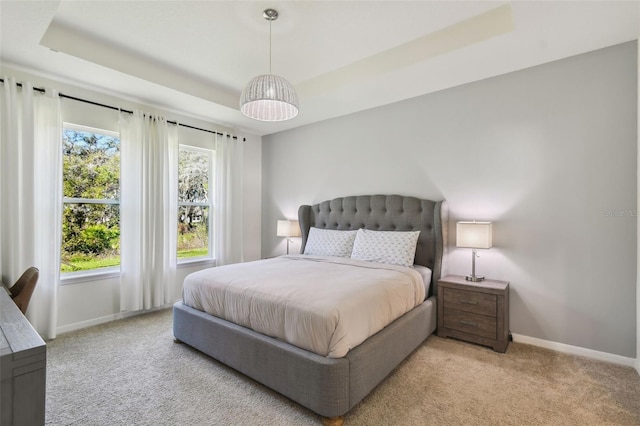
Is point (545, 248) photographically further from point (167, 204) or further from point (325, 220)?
point (167, 204)

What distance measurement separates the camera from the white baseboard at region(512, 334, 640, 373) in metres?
2.43

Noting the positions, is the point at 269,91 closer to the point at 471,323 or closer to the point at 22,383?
the point at 22,383

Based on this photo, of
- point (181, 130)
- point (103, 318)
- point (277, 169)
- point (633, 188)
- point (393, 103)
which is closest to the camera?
point (633, 188)

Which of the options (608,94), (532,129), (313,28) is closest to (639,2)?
(608,94)

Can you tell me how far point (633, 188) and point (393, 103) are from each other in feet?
7.85

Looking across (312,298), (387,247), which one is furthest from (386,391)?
(387,247)

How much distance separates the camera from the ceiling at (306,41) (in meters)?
2.24

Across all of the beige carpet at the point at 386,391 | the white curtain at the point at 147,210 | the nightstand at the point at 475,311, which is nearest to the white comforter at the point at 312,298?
the nightstand at the point at 475,311

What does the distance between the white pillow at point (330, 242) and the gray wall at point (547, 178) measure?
871 millimetres

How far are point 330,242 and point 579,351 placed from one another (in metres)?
2.56

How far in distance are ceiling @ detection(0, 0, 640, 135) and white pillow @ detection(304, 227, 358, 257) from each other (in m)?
1.66

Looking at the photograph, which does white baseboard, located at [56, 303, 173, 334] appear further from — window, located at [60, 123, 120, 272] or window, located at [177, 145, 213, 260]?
window, located at [177, 145, 213, 260]

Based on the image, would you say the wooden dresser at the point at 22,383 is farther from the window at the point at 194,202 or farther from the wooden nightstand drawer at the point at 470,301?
the window at the point at 194,202

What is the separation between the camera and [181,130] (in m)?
4.13
